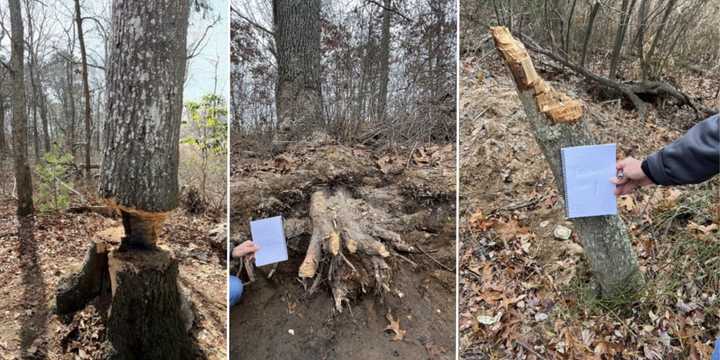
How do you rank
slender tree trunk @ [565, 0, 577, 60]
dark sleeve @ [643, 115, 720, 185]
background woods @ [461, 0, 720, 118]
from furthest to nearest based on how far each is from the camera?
slender tree trunk @ [565, 0, 577, 60]
background woods @ [461, 0, 720, 118]
dark sleeve @ [643, 115, 720, 185]

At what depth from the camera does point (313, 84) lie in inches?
78.6

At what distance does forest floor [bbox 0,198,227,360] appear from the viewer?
68.4 inches

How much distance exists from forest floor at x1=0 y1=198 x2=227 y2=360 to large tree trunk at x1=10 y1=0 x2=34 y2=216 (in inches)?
2.5

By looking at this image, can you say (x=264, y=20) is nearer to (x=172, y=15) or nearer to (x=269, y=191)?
(x=172, y=15)

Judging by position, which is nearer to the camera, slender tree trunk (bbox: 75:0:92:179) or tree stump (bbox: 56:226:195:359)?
tree stump (bbox: 56:226:195:359)

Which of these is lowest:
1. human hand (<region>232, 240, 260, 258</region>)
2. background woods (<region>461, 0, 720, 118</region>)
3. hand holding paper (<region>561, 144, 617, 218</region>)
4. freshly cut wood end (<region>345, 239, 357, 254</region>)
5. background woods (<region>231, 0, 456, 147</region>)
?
freshly cut wood end (<region>345, 239, 357, 254</region>)

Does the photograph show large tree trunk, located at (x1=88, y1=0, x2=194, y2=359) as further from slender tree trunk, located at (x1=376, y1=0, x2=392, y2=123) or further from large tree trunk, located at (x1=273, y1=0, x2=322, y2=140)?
slender tree trunk, located at (x1=376, y1=0, x2=392, y2=123)

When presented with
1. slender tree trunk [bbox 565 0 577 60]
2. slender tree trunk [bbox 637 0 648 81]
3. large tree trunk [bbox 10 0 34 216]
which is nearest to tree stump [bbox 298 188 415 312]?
large tree trunk [bbox 10 0 34 216]

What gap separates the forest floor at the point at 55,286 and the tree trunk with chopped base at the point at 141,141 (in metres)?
0.22

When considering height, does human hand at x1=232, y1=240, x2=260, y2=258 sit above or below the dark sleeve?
below

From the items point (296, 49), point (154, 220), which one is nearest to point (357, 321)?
point (154, 220)

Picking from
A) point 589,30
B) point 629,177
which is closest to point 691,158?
point 629,177

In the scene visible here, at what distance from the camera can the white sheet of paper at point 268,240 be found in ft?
4.61

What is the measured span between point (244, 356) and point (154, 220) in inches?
29.6
